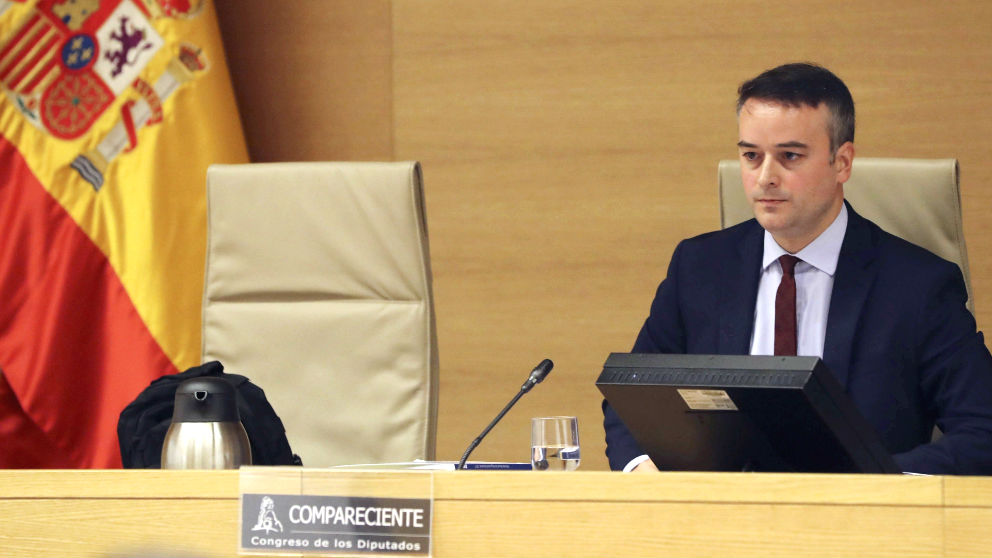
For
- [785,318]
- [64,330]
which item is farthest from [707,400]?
[64,330]

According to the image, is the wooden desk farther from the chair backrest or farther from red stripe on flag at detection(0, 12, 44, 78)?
red stripe on flag at detection(0, 12, 44, 78)

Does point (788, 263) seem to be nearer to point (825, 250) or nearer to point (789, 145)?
point (825, 250)

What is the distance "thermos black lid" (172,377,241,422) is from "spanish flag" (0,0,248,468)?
1.69 meters

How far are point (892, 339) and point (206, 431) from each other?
1200 mm

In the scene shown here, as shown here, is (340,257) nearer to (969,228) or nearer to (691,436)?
(691,436)

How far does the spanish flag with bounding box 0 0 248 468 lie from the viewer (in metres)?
3.05

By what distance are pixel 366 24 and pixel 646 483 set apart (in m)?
2.59

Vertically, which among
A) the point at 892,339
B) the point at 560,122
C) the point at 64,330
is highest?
the point at 560,122

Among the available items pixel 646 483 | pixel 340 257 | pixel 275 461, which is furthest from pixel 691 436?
pixel 340 257

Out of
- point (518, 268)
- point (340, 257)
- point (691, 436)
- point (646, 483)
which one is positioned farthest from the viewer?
point (518, 268)

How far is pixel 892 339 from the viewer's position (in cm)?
195

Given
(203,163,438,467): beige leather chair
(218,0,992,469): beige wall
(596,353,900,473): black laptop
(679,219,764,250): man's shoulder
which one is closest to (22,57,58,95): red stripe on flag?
(218,0,992,469): beige wall

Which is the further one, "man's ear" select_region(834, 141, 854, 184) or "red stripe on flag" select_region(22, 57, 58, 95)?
"red stripe on flag" select_region(22, 57, 58, 95)

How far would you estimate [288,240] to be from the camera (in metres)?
2.54
